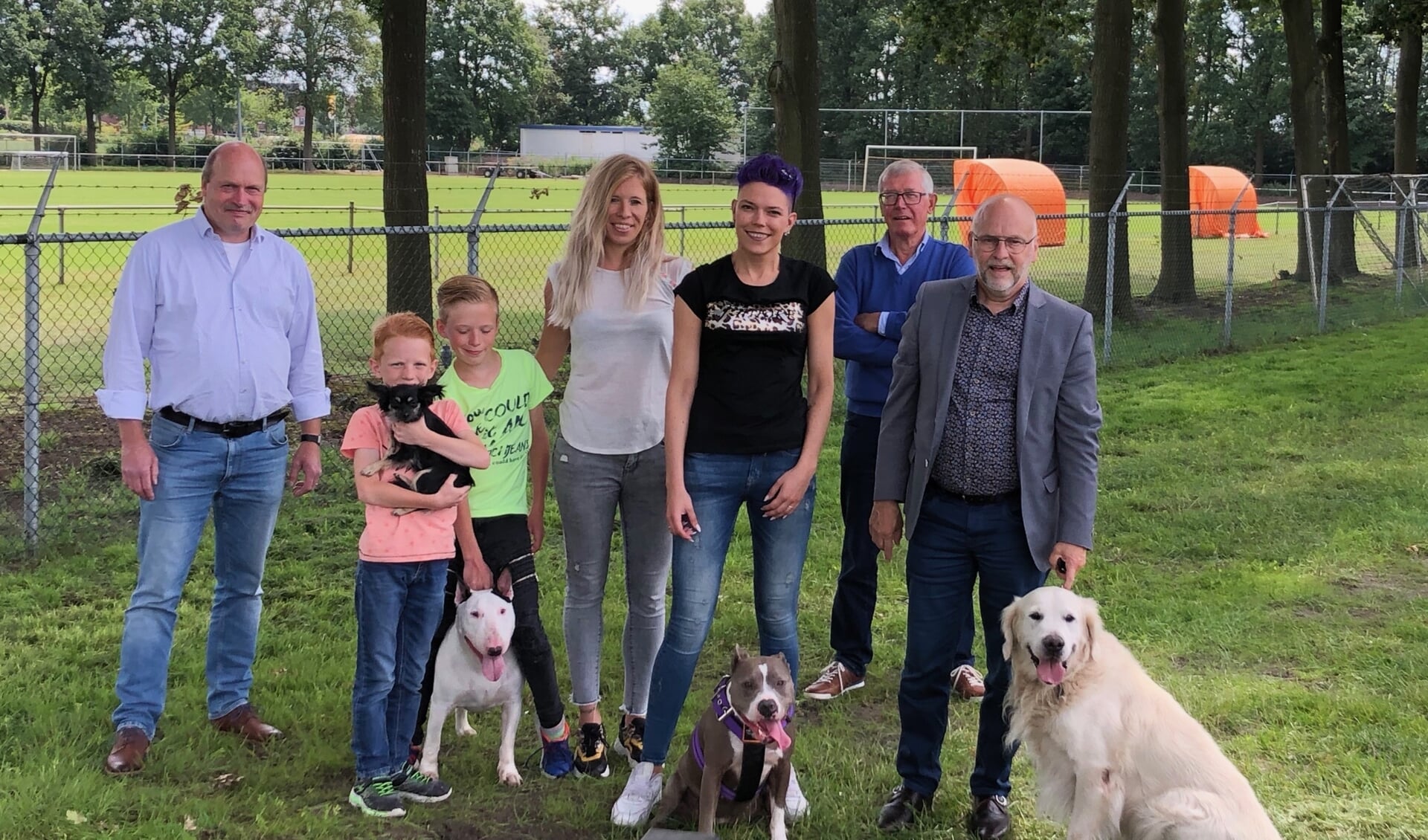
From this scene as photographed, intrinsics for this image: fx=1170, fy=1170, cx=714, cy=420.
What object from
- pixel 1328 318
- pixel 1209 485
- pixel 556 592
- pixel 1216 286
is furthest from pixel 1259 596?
pixel 1216 286

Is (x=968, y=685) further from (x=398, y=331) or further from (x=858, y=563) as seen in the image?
(x=398, y=331)

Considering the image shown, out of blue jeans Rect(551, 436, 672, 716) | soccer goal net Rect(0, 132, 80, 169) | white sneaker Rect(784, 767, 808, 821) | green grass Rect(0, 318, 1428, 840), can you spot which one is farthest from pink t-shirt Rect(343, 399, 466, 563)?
soccer goal net Rect(0, 132, 80, 169)

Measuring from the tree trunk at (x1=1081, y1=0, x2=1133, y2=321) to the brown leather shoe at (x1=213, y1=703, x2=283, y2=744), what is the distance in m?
12.7

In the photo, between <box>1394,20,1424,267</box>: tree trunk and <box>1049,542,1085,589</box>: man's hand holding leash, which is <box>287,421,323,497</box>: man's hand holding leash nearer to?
<box>1049,542,1085,589</box>: man's hand holding leash

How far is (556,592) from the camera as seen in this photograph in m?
5.86

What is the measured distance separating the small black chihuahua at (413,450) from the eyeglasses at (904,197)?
1.94 meters

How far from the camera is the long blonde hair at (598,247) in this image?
3.70 m

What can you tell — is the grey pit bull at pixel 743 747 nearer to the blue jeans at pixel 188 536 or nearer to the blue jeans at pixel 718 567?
the blue jeans at pixel 718 567

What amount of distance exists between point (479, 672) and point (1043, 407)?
1.99m

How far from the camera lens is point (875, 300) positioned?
464 centimetres

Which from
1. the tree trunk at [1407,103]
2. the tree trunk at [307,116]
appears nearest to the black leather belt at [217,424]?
the tree trunk at [1407,103]

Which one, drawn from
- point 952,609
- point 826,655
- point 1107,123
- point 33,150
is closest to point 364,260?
point 1107,123

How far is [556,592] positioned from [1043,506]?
3012 mm

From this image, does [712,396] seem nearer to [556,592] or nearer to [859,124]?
[556,592]
